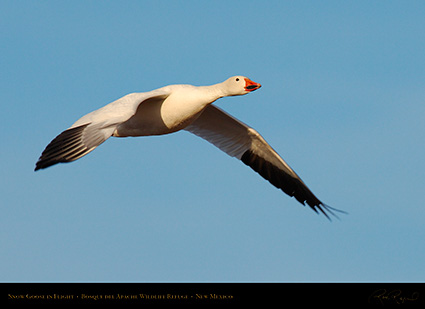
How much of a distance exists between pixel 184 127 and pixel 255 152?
2.81 m

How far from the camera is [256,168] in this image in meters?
16.3

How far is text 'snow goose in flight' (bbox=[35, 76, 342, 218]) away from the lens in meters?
11.6

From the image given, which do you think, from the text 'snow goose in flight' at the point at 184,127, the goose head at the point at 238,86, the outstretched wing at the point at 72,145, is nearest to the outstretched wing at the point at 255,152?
the text 'snow goose in flight' at the point at 184,127

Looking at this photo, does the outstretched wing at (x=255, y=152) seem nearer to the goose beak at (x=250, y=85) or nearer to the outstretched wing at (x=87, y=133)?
the goose beak at (x=250, y=85)

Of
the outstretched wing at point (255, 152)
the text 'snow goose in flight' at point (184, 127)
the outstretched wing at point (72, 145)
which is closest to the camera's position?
the outstretched wing at point (72, 145)

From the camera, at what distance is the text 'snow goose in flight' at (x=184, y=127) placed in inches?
455

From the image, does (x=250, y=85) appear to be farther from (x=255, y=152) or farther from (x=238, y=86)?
(x=255, y=152)

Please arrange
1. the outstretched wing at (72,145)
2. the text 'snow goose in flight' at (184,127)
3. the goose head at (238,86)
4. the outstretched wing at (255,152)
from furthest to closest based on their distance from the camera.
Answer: the outstretched wing at (255,152)
the goose head at (238,86)
the text 'snow goose in flight' at (184,127)
the outstretched wing at (72,145)

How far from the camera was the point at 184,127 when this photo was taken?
13883 millimetres
